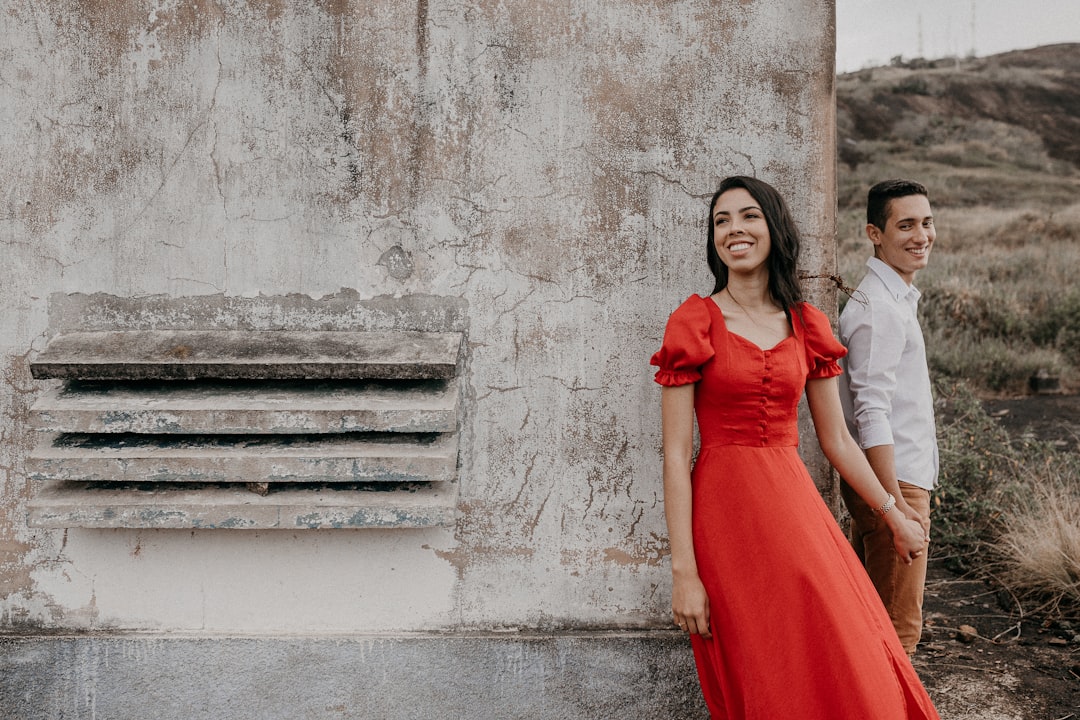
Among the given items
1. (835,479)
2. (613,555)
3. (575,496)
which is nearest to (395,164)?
(575,496)

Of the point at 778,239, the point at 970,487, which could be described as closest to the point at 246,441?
the point at 778,239

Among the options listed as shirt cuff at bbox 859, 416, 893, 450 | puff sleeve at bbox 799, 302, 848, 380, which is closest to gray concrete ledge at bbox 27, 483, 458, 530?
puff sleeve at bbox 799, 302, 848, 380

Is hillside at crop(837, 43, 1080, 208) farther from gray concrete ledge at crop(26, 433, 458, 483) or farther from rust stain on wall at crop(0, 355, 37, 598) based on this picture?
rust stain on wall at crop(0, 355, 37, 598)

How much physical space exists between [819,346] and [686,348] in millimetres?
454

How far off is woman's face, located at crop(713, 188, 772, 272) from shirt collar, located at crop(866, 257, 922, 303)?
0.65 meters

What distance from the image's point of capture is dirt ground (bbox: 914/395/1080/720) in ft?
11.4

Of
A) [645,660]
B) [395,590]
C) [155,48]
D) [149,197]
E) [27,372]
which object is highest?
[155,48]

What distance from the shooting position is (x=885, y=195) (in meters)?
2.97

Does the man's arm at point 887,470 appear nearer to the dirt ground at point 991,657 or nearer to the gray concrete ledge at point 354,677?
the gray concrete ledge at point 354,677

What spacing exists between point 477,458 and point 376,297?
673 millimetres

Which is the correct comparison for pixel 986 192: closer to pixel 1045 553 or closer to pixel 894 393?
pixel 1045 553

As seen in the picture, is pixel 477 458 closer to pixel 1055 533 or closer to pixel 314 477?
pixel 314 477

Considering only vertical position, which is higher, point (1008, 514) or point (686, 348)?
point (686, 348)

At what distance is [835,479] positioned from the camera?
9.55 feet
